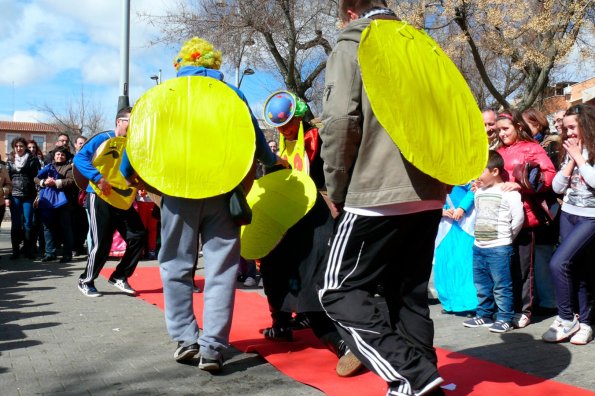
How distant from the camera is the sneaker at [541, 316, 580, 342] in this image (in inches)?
181

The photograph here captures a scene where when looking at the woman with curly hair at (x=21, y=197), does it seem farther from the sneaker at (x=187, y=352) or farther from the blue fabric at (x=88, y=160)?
the sneaker at (x=187, y=352)

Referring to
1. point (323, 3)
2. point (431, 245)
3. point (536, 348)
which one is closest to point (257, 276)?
point (536, 348)

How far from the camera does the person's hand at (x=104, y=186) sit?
623 centimetres

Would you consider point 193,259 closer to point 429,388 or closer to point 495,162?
point 429,388

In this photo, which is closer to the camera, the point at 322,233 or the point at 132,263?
the point at 322,233

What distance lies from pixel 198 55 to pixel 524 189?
289cm

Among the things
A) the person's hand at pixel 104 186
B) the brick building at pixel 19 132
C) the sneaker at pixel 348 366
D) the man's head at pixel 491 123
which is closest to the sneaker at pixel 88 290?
the person's hand at pixel 104 186

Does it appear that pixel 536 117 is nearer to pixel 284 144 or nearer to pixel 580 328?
pixel 580 328

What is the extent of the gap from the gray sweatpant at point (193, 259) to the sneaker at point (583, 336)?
2.52 meters

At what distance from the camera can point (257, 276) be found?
26.1 feet

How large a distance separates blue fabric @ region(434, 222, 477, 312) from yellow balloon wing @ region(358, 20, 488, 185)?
2.53 m

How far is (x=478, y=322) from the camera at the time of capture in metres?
5.24

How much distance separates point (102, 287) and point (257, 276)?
1871 millimetres

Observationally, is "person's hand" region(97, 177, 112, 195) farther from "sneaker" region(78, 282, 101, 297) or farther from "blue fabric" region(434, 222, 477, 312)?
"blue fabric" region(434, 222, 477, 312)
